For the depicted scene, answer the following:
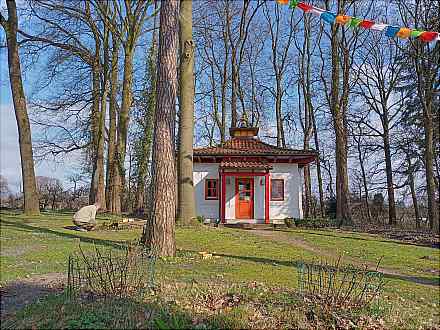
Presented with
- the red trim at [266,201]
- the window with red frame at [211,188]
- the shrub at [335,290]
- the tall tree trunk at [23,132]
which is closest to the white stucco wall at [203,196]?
the window with red frame at [211,188]

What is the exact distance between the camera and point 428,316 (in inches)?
232

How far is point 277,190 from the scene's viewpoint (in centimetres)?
2284

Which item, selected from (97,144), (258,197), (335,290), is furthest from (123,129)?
(335,290)

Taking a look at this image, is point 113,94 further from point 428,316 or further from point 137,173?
point 428,316

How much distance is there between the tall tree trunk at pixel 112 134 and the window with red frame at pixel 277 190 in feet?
26.7

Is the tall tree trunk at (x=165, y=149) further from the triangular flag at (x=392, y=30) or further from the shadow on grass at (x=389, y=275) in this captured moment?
the triangular flag at (x=392, y=30)

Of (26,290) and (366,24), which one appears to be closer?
(26,290)

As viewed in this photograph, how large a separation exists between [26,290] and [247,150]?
59.5 feet

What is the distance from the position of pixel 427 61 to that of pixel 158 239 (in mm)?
17954

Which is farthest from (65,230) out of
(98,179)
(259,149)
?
(259,149)

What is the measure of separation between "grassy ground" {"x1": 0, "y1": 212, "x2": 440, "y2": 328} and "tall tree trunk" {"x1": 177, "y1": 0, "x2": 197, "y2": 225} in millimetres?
1778

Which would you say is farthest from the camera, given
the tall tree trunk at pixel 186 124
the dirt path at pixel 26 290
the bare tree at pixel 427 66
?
the bare tree at pixel 427 66

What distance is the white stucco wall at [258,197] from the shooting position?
74.0ft

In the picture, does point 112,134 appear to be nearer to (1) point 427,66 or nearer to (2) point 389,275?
(1) point 427,66
